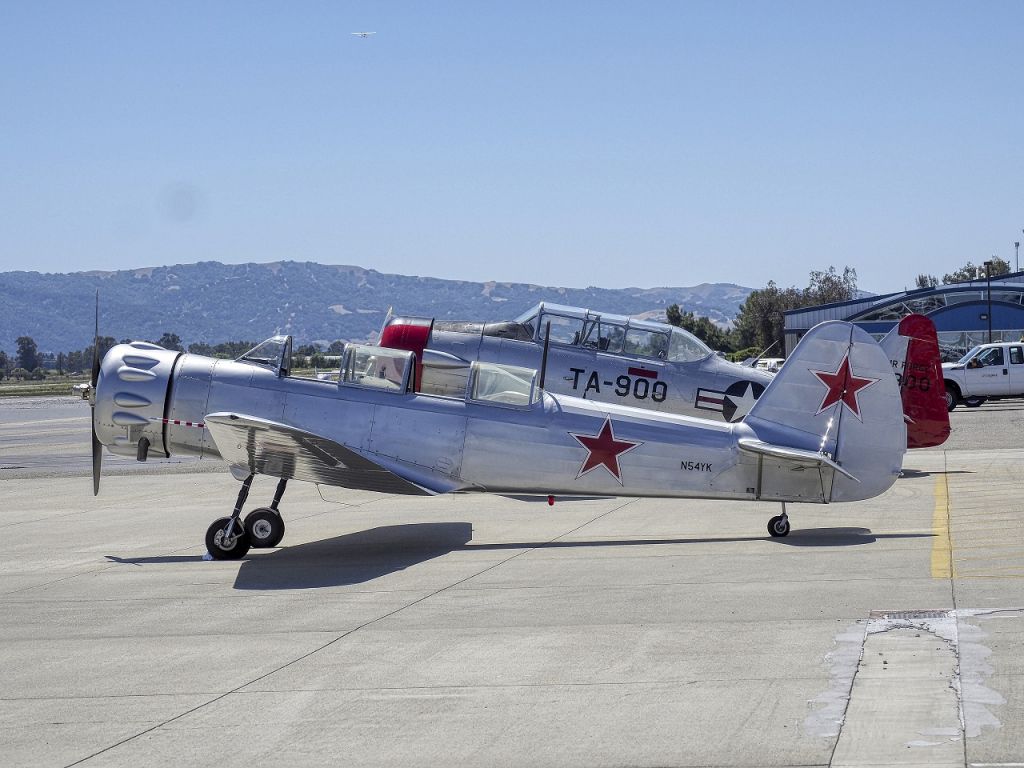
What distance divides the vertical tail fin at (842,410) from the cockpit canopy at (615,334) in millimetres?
4176

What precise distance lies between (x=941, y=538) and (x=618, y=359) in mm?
6067

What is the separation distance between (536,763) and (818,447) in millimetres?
7017

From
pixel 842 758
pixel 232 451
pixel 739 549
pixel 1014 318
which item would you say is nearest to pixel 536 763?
pixel 842 758

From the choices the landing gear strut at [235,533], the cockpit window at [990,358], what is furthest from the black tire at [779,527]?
the cockpit window at [990,358]

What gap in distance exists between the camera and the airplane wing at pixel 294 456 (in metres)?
10.2

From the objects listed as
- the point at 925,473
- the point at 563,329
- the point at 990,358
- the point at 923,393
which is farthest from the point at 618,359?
the point at 990,358

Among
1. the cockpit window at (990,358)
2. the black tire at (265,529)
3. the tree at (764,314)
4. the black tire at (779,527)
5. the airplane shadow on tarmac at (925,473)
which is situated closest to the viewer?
the black tire at (779,527)

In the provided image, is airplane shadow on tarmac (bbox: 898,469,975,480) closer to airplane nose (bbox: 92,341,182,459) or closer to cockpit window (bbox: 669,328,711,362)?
cockpit window (bbox: 669,328,711,362)

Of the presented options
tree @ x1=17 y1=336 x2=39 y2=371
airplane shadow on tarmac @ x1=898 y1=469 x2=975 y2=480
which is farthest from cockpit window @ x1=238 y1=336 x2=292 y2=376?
tree @ x1=17 y1=336 x2=39 y2=371

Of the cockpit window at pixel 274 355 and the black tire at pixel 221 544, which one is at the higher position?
the cockpit window at pixel 274 355

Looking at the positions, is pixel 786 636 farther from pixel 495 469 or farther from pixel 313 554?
pixel 313 554

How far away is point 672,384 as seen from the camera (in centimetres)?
1546

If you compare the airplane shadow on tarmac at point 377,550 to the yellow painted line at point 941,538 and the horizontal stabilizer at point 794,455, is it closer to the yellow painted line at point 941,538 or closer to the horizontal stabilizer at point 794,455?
the yellow painted line at point 941,538

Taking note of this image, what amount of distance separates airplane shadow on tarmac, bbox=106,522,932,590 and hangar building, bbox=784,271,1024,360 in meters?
57.8
